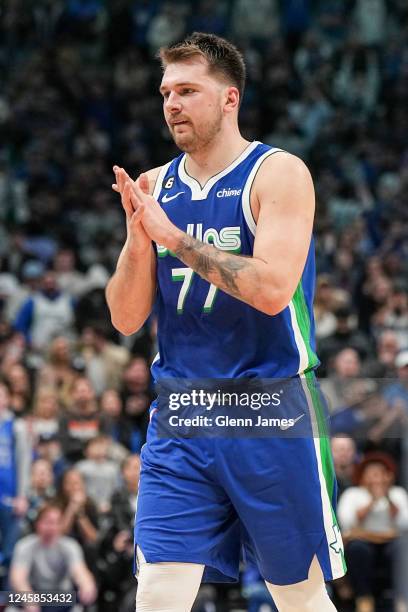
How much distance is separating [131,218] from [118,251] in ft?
37.3

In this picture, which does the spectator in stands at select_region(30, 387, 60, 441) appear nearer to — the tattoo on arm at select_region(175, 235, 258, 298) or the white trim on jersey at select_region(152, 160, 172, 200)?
the white trim on jersey at select_region(152, 160, 172, 200)

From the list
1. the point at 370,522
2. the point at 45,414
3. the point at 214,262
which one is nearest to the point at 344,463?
the point at 370,522

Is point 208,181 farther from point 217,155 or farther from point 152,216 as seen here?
point 152,216

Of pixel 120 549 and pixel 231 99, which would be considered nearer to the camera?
pixel 231 99

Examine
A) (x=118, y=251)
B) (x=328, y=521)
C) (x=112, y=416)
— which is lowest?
(x=328, y=521)

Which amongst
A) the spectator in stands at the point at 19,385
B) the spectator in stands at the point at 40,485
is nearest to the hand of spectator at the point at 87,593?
the spectator in stands at the point at 40,485

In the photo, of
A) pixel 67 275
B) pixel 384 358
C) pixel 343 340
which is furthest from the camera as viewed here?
pixel 67 275

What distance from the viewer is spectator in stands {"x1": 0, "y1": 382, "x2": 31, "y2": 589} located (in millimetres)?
10531

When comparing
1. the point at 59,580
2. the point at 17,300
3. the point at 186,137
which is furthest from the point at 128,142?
the point at 186,137

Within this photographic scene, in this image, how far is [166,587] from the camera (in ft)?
15.1

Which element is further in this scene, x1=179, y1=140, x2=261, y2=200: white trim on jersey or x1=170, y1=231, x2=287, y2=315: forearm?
x1=179, y1=140, x2=261, y2=200: white trim on jersey

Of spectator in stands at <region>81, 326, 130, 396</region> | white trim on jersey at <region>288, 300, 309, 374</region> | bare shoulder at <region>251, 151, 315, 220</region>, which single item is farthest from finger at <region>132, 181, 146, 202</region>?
spectator in stands at <region>81, 326, 130, 396</region>

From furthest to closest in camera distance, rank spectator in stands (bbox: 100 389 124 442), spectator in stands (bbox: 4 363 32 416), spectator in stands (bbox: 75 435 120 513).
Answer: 1. spectator in stands (bbox: 4 363 32 416)
2. spectator in stands (bbox: 100 389 124 442)
3. spectator in stands (bbox: 75 435 120 513)

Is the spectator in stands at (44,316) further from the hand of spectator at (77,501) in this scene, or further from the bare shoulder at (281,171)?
the bare shoulder at (281,171)
